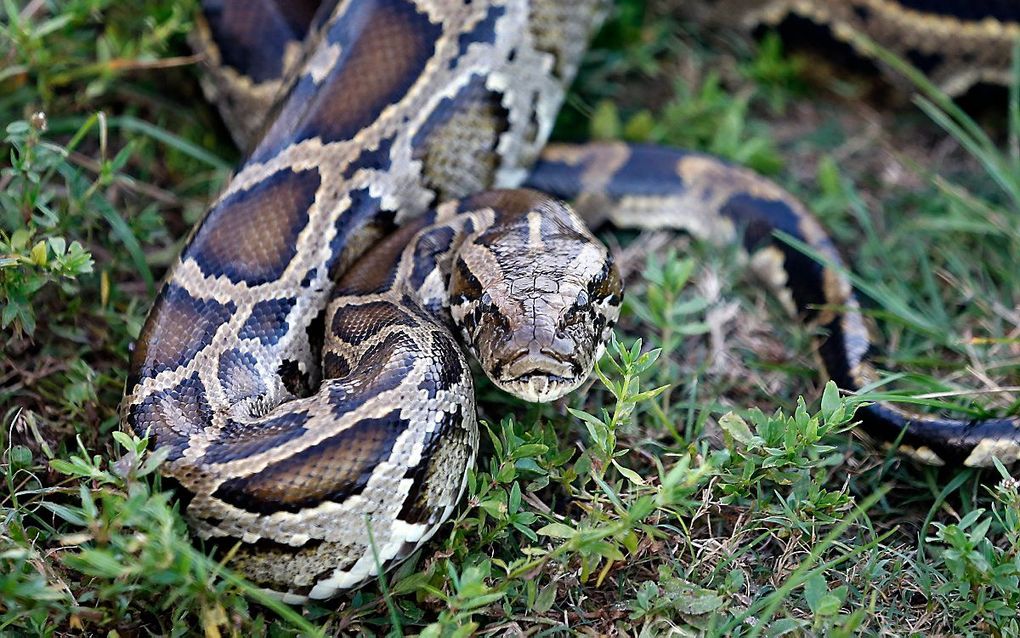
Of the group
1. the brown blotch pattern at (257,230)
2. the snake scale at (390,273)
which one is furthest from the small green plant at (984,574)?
the brown blotch pattern at (257,230)

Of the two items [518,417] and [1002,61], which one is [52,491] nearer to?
[518,417]

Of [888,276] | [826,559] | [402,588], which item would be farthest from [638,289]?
[402,588]

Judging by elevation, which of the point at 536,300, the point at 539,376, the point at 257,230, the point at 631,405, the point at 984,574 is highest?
the point at 257,230

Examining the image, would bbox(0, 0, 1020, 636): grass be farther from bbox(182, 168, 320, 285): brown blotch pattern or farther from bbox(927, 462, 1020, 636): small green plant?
bbox(182, 168, 320, 285): brown blotch pattern

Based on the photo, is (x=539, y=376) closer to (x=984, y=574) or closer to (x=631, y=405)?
(x=631, y=405)

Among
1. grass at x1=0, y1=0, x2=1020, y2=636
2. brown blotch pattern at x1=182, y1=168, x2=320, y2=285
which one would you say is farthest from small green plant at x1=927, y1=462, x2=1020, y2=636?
brown blotch pattern at x1=182, y1=168, x2=320, y2=285

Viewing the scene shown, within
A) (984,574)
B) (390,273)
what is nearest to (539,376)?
(390,273)
